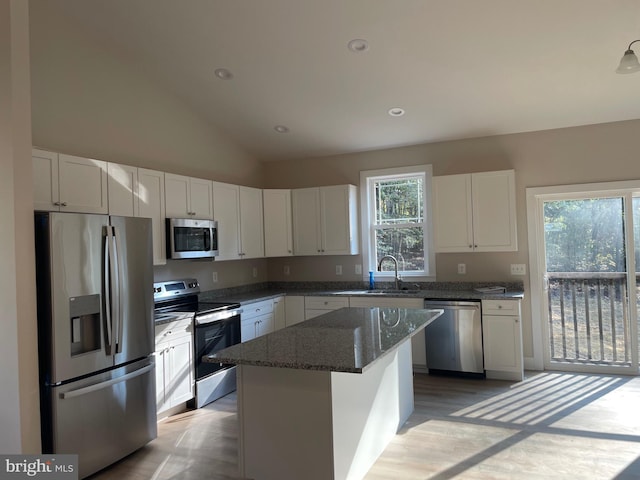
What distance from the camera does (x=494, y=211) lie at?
4723mm

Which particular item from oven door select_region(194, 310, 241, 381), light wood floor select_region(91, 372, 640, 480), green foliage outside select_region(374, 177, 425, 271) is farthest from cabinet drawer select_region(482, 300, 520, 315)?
oven door select_region(194, 310, 241, 381)

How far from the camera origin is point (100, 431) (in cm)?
291

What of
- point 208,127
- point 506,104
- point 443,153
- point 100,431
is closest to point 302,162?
point 208,127

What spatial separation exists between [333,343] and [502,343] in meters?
2.68

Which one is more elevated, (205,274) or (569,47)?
(569,47)

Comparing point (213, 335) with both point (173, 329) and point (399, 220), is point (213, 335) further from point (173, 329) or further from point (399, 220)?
point (399, 220)

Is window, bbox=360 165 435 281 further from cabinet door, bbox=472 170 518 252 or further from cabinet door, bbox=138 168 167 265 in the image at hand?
cabinet door, bbox=138 168 167 265

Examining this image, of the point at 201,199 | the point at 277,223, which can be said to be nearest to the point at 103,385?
the point at 201,199

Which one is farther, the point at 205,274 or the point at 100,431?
the point at 205,274

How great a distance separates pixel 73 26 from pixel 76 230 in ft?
6.31

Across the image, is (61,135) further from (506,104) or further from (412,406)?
(506,104)

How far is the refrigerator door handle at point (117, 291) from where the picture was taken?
3018mm

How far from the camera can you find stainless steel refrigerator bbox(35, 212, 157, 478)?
106 inches

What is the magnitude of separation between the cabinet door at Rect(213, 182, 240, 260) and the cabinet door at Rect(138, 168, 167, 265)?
76cm
